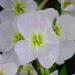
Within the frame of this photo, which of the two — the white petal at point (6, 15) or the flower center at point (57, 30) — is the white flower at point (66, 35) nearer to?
the flower center at point (57, 30)

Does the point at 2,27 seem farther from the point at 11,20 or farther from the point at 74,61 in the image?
the point at 74,61

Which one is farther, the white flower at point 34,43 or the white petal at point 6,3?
the white petal at point 6,3

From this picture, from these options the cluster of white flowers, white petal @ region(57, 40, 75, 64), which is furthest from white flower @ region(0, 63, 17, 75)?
white petal @ region(57, 40, 75, 64)

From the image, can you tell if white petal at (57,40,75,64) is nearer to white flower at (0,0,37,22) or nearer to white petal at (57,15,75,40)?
white petal at (57,15,75,40)

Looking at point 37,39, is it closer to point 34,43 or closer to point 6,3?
point 34,43

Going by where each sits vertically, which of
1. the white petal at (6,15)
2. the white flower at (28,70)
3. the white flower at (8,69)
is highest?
the white petal at (6,15)

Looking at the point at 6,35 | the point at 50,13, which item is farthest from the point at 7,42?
the point at 50,13

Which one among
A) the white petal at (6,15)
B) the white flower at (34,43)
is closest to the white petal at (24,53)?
the white flower at (34,43)
